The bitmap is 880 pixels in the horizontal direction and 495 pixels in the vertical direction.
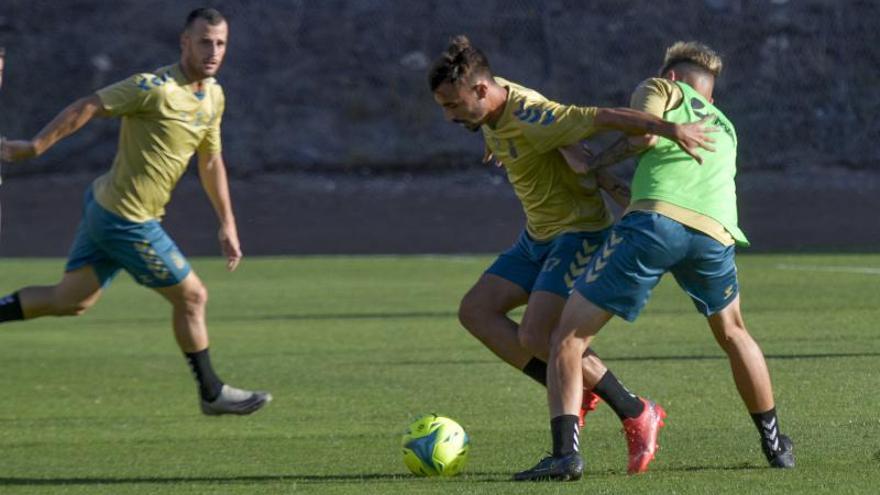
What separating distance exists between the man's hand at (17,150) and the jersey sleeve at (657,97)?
130 inches

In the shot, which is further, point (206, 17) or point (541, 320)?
point (206, 17)

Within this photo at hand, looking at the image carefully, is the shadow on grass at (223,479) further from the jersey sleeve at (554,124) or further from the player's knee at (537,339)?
the jersey sleeve at (554,124)

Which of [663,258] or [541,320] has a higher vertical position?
[663,258]

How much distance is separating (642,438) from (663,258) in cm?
94

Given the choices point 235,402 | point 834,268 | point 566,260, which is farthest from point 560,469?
point 834,268

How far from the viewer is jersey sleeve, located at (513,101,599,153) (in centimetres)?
764

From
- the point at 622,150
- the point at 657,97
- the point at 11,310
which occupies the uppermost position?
the point at 657,97

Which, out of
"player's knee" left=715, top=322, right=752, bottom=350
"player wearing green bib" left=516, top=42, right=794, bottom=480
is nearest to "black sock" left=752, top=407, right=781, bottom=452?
"player wearing green bib" left=516, top=42, right=794, bottom=480

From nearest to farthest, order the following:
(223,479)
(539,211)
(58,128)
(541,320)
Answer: (223,479) → (541,320) → (539,211) → (58,128)

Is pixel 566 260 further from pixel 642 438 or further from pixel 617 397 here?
pixel 642 438

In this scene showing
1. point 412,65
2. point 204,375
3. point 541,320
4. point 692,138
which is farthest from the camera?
point 412,65

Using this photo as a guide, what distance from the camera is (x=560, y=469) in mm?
7449

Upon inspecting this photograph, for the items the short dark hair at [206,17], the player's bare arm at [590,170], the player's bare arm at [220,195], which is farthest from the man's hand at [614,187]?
the player's bare arm at [220,195]

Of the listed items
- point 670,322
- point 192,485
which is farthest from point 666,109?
point 670,322
